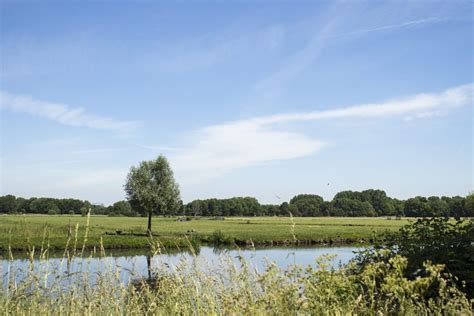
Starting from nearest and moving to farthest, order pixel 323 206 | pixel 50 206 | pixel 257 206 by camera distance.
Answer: pixel 323 206 → pixel 50 206 → pixel 257 206

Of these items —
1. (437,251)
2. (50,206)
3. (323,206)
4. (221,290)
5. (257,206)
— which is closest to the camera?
(221,290)

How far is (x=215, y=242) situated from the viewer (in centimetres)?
4275

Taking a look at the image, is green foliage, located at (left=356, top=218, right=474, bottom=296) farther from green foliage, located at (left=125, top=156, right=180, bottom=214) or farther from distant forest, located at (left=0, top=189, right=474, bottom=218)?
distant forest, located at (left=0, top=189, right=474, bottom=218)

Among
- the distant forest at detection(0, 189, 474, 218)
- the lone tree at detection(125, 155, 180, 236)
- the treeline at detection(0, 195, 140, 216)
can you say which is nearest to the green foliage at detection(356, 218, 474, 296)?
the lone tree at detection(125, 155, 180, 236)

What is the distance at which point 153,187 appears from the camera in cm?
4934

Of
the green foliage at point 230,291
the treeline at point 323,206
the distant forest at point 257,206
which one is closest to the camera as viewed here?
the green foliage at point 230,291

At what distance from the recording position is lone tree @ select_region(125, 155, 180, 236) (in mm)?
48438

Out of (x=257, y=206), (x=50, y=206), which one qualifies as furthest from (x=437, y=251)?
(x=257, y=206)

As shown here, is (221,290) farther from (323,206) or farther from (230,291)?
(323,206)

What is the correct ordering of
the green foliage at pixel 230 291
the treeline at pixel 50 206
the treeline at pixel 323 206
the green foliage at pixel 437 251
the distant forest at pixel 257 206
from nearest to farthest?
the green foliage at pixel 230 291 → the green foliage at pixel 437 251 → the treeline at pixel 323 206 → the distant forest at pixel 257 206 → the treeline at pixel 50 206

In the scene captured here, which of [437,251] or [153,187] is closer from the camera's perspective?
[437,251]

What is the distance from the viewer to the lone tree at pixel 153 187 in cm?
4844

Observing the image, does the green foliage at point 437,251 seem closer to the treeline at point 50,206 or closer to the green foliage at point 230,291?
the green foliage at point 230,291

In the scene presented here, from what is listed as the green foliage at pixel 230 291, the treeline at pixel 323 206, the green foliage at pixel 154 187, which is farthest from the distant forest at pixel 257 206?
the green foliage at pixel 230 291
